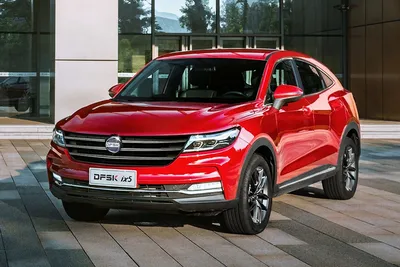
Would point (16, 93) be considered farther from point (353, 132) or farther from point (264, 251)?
point (264, 251)

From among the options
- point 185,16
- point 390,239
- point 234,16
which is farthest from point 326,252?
point 234,16

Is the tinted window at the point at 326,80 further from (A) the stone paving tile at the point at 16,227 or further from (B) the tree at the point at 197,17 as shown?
(B) the tree at the point at 197,17

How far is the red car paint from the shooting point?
5883 millimetres

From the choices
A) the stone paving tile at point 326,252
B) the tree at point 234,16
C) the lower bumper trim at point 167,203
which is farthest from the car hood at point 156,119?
the tree at point 234,16

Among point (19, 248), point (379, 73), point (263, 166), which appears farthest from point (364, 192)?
point (379, 73)

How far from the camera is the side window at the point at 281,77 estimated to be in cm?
706

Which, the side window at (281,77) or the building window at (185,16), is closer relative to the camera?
the side window at (281,77)

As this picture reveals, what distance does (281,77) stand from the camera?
7.37 metres

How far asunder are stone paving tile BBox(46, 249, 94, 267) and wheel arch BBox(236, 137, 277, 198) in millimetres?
1405

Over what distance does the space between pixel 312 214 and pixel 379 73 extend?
1545cm

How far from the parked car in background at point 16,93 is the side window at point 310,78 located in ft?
51.7

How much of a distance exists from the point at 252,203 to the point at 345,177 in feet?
8.37

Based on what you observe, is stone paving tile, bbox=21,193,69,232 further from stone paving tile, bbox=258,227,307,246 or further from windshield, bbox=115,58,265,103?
stone paving tile, bbox=258,227,307,246

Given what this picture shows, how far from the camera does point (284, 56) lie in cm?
765
